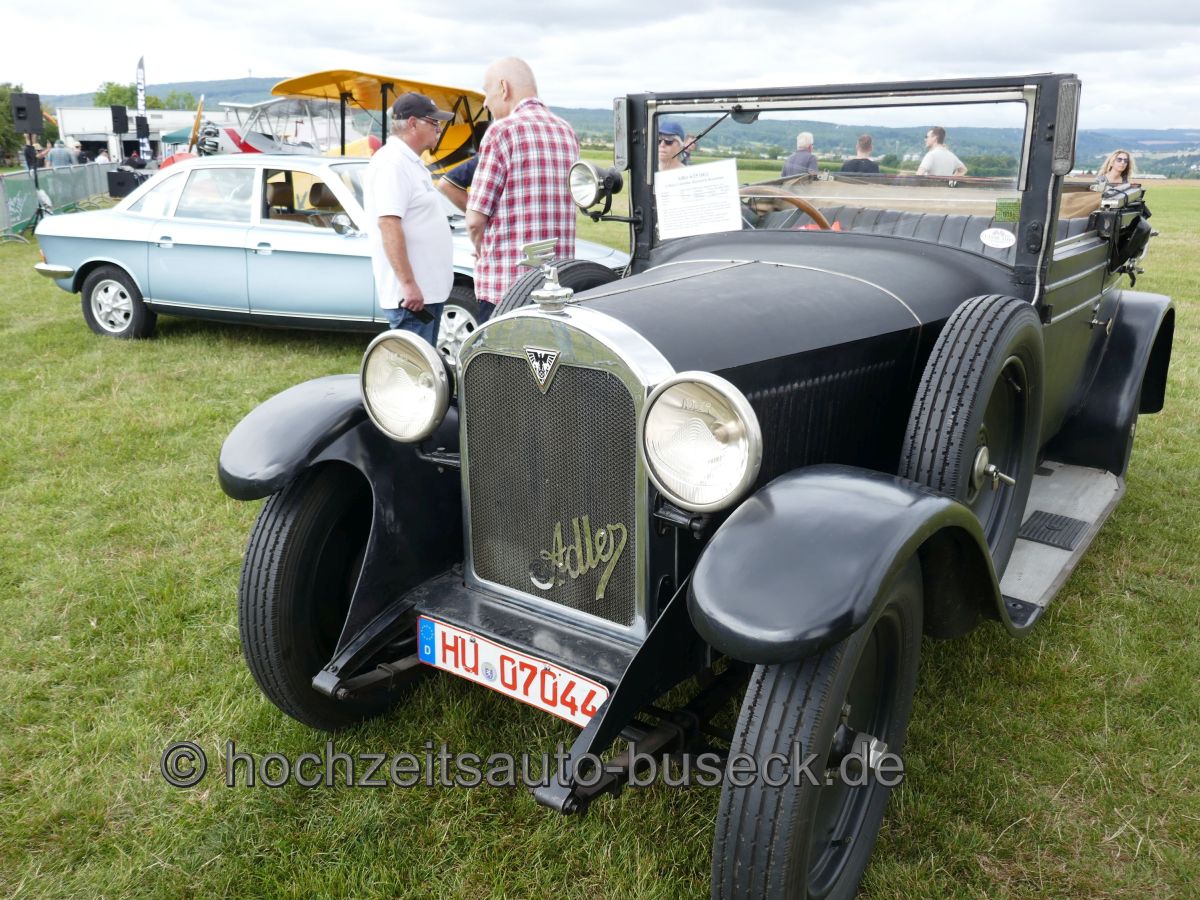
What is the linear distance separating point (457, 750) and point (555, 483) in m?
0.87

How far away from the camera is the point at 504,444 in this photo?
229cm

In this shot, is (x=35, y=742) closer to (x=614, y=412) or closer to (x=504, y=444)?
(x=504, y=444)

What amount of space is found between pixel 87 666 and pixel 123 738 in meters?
0.47

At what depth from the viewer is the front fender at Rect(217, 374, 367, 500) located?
235 cm

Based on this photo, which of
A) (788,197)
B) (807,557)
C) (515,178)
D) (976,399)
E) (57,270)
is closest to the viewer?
(807,557)

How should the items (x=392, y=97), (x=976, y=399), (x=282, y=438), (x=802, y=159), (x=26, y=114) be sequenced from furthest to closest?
(x=26, y=114) < (x=392, y=97) < (x=802, y=159) < (x=282, y=438) < (x=976, y=399)

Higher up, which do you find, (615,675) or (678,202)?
(678,202)

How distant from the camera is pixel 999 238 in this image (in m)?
2.88

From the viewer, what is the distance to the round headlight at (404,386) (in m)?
2.32

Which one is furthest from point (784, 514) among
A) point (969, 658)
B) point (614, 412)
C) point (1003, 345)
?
point (969, 658)

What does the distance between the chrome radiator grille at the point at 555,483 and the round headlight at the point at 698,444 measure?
0.13 metres

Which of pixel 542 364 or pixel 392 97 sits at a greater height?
pixel 392 97

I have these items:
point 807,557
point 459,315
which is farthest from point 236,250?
point 807,557

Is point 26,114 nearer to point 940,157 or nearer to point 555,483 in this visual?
point 940,157
